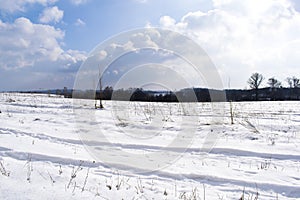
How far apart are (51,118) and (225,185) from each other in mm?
7390

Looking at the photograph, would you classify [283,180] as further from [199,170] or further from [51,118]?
[51,118]

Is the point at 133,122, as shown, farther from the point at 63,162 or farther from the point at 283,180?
the point at 283,180

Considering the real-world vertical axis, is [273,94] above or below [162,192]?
above

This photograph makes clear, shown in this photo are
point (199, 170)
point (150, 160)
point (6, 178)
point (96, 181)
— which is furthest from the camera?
point (150, 160)

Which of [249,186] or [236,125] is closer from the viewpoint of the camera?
[249,186]

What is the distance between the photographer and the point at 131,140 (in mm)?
6789

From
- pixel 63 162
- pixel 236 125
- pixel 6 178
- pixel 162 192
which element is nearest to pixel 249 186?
pixel 162 192

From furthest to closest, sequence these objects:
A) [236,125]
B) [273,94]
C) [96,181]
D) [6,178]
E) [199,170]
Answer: [273,94]
[236,125]
[199,170]
[96,181]
[6,178]

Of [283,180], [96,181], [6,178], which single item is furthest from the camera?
[283,180]

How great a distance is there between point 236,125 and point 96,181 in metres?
6.55

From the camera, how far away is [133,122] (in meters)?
9.55

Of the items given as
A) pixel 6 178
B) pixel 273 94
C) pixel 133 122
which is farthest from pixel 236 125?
pixel 273 94

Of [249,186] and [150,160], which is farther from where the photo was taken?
[150,160]

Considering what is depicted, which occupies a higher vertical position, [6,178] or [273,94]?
[273,94]
